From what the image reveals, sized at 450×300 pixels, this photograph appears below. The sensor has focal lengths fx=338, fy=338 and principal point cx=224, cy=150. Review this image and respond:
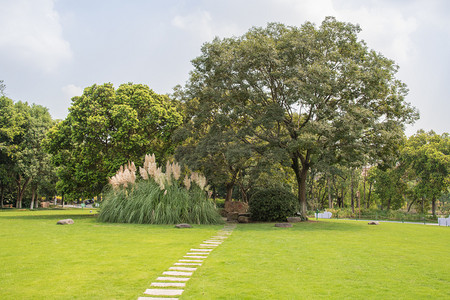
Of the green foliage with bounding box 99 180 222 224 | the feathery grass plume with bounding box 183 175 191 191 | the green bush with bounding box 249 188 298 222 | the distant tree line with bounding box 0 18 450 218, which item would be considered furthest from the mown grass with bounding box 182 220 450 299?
the green bush with bounding box 249 188 298 222

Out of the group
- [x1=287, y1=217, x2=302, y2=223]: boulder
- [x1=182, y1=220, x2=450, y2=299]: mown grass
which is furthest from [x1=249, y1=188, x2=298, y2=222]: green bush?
[x1=182, y1=220, x2=450, y2=299]: mown grass

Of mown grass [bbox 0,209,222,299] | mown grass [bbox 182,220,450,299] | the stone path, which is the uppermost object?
mown grass [bbox 182,220,450,299]

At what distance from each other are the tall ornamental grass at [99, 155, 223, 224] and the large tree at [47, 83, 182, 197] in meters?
4.92

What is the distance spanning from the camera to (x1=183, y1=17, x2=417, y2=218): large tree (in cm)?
1509

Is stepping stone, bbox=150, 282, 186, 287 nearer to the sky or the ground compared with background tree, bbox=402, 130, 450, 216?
nearer to the ground

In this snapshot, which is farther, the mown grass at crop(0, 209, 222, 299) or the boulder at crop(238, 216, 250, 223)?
the boulder at crop(238, 216, 250, 223)

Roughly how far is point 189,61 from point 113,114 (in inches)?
214

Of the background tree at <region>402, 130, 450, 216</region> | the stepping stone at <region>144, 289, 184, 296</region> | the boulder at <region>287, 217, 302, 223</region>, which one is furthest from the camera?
the background tree at <region>402, 130, 450, 216</region>

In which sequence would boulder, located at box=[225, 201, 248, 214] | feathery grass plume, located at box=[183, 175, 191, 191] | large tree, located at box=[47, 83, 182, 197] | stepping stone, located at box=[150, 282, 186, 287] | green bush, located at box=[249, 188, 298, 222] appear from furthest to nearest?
boulder, located at box=[225, 201, 248, 214] → large tree, located at box=[47, 83, 182, 197] → green bush, located at box=[249, 188, 298, 222] → feathery grass plume, located at box=[183, 175, 191, 191] → stepping stone, located at box=[150, 282, 186, 287]

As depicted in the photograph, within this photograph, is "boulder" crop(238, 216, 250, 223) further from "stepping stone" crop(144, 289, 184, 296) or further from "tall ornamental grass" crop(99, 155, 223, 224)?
"stepping stone" crop(144, 289, 184, 296)

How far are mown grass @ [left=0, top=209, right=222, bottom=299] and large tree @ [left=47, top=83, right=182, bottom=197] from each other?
10449mm

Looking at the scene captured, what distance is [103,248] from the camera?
26.2 feet

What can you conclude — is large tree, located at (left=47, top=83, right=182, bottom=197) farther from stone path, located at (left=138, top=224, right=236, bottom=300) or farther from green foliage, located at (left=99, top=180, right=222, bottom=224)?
stone path, located at (left=138, top=224, right=236, bottom=300)

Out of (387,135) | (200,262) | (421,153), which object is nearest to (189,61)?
(387,135)
